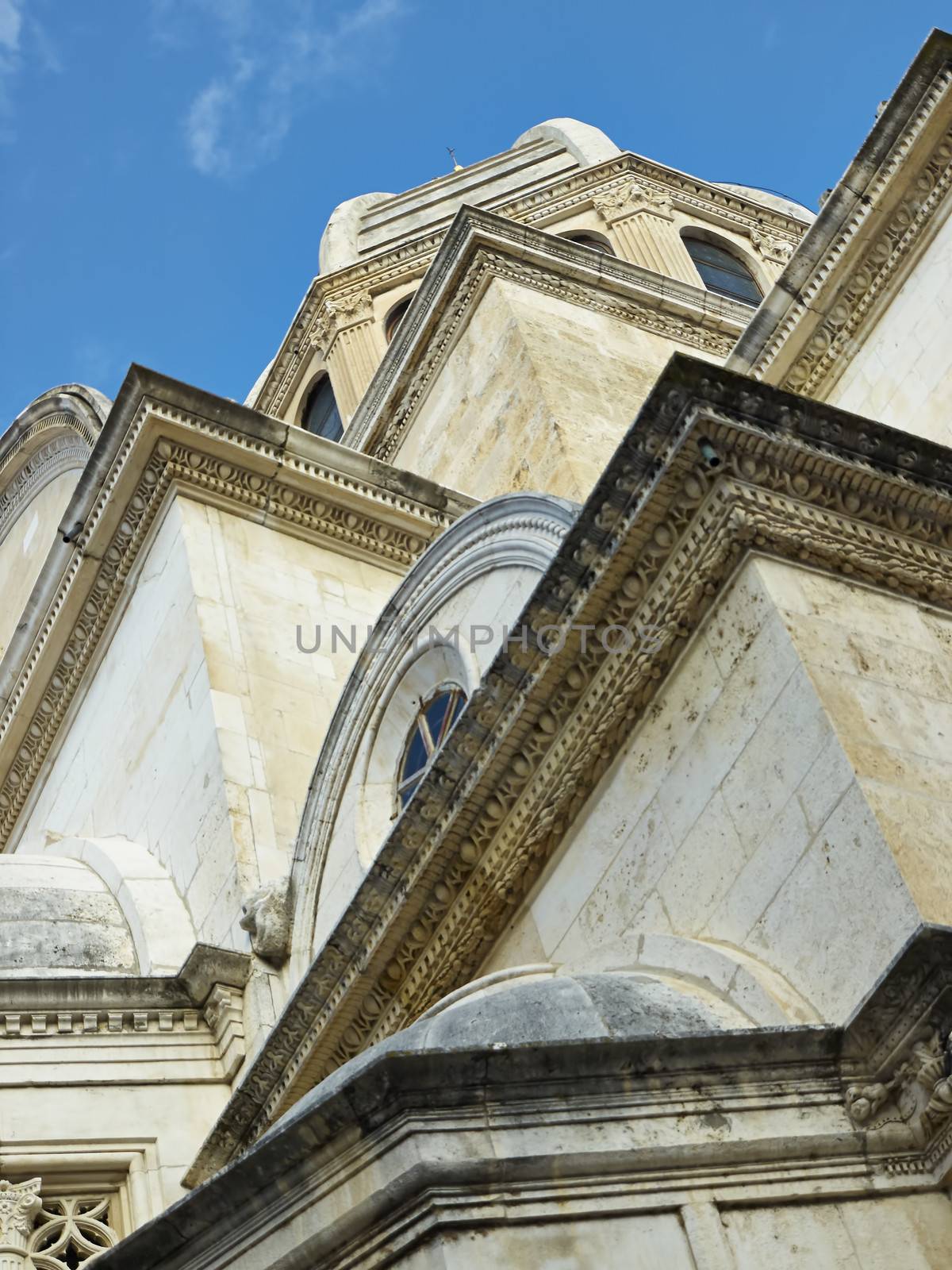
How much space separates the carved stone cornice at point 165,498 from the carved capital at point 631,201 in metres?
12.5

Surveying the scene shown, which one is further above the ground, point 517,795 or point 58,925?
point 58,925

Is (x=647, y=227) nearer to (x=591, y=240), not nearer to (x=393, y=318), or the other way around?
(x=591, y=240)

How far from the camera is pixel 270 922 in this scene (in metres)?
10.6

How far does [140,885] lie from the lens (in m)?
12.1

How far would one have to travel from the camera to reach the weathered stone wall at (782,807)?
5922mm

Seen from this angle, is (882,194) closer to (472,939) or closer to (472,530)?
(472,530)

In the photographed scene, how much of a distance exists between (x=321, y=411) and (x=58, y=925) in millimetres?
16720

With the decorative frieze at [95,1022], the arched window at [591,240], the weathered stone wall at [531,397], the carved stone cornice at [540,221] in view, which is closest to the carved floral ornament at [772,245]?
the carved stone cornice at [540,221]

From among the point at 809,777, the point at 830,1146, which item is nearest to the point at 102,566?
the point at 809,777

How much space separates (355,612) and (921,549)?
723cm

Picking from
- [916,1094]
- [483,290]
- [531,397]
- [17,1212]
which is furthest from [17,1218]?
[483,290]

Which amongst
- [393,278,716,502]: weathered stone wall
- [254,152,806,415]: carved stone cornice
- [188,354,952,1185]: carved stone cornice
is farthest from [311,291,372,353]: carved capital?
[188,354,952,1185]: carved stone cornice

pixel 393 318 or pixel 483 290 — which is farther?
pixel 393 318

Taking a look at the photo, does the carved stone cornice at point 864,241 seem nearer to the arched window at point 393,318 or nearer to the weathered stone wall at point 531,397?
the weathered stone wall at point 531,397
